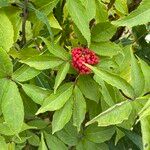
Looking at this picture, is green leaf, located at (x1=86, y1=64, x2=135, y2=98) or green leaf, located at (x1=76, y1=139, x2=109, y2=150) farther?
green leaf, located at (x1=76, y1=139, x2=109, y2=150)

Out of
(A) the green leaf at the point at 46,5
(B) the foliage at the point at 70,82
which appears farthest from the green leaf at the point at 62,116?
(A) the green leaf at the point at 46,5

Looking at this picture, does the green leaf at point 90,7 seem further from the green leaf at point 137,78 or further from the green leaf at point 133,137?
the green leaf at point 133,137

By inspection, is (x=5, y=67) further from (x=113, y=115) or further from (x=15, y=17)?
(x=113, y=115)

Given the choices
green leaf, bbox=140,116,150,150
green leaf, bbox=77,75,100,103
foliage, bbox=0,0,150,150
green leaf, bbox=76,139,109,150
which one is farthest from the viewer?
green leaf, bbox=76,139,109,150

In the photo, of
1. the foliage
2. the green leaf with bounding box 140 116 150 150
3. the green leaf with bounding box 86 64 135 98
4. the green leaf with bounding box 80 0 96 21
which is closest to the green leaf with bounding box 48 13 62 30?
the foliage

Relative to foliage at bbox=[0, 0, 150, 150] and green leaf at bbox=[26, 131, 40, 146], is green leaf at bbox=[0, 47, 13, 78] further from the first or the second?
green leaf at bbox=[26, 131, 40, 146]

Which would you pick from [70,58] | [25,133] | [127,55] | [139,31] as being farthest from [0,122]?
[139,31]
